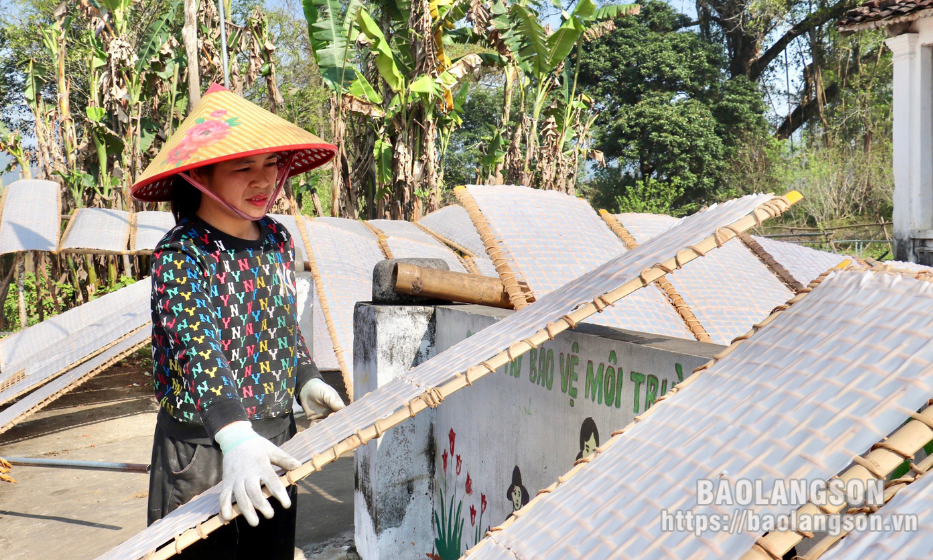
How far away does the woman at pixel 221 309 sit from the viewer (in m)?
1.67

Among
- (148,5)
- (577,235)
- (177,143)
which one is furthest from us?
(148,5)

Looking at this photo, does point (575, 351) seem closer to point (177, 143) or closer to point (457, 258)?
point (177, 143)

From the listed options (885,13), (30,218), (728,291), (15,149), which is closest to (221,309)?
(728,291)

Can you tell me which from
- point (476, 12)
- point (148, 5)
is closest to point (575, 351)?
point (476, 12)

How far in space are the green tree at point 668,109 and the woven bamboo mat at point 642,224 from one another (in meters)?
18.4

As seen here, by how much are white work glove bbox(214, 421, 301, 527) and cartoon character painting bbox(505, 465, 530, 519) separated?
110 centimetres

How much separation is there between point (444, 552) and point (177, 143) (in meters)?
1.98

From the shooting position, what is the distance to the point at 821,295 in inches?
47.6

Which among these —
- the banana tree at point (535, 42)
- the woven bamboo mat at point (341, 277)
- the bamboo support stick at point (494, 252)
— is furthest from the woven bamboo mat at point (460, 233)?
the banana tree at point (535, 42)

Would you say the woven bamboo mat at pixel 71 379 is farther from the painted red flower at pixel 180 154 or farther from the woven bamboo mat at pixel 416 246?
the painted red flower at pixel 180 154

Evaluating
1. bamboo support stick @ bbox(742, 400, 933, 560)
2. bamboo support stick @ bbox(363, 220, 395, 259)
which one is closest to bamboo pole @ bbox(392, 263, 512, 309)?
bamboo support stick @ bbox(742, 400, 933, 560)

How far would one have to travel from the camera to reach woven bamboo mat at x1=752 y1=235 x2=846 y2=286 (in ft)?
12.1

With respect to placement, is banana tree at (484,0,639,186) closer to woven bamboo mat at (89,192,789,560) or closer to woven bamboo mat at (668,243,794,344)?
woven bamboo mat at (668,243,794,344)

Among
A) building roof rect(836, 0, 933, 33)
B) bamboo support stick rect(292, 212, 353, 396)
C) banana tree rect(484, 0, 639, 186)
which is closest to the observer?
bamboo support stick rect(292, 212, 353, 396)
